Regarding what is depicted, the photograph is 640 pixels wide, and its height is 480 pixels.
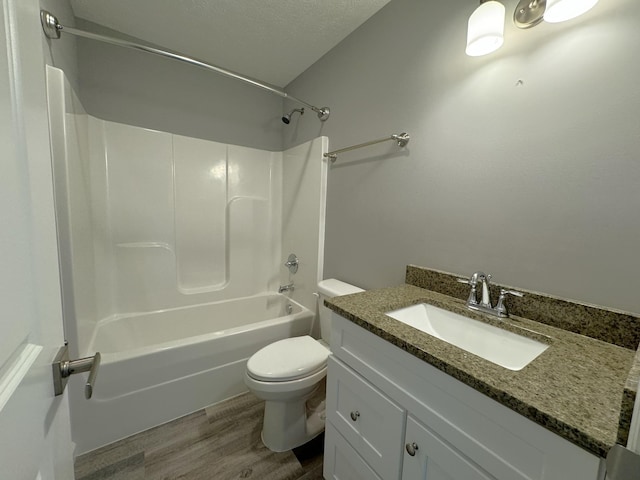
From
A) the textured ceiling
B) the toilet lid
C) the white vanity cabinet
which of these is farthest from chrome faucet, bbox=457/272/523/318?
the textured ceiling

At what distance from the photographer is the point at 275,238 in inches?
102

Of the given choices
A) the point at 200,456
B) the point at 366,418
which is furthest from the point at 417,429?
the point at 200,456

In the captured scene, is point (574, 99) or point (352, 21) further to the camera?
point (352, 21)

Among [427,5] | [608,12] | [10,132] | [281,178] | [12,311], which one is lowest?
[12,311]

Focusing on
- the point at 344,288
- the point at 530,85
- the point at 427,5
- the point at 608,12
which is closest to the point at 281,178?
the point at 344,288

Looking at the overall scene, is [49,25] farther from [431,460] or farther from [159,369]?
[431,460]

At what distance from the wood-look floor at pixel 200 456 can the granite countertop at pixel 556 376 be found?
968mm

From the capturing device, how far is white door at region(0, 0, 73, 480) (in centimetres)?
31

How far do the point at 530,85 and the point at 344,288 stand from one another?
1292 millimetres

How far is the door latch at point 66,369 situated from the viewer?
471mm

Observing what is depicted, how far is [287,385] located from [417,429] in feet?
2.27

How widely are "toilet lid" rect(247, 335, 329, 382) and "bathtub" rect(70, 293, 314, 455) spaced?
0.39 m

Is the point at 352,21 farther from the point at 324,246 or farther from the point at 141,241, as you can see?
the point at 141,241

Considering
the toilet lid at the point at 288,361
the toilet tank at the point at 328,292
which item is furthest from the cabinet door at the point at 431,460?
the toilet tank at the point at 328,292
